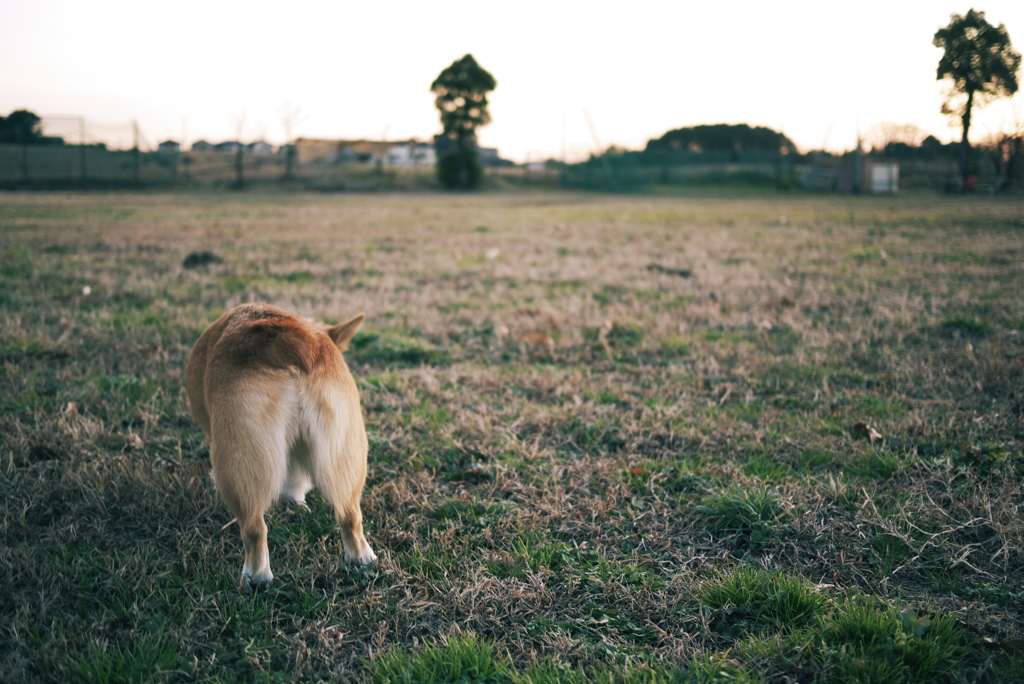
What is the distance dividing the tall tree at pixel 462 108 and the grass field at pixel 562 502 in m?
28.1

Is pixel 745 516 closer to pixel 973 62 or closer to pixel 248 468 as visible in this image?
pixel 248 468

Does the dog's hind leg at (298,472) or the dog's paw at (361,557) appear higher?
the dog's hind leg at (298,472)

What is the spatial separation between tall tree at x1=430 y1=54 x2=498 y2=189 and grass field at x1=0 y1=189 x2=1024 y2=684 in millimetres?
28079

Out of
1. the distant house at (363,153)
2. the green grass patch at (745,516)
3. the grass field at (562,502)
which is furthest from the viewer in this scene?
the distant house at (363,153)

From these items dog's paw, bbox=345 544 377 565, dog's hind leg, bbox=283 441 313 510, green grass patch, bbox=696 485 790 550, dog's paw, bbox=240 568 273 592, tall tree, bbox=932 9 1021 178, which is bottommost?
dog's paw, bbox=240 568 273 592

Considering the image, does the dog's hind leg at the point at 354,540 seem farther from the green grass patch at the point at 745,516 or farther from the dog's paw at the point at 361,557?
the green grass patch at the point at 745,516

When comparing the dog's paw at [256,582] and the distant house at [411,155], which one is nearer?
the dog's paw at [256,582]

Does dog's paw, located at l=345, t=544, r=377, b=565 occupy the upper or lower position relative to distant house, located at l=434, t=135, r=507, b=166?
lower

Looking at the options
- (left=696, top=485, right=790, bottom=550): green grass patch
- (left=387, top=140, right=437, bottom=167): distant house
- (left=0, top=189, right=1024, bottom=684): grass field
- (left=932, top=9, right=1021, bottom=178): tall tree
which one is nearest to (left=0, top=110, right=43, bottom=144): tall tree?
(left=387, top=140, right=437, bottom=167): distant house

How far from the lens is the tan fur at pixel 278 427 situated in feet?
5.47

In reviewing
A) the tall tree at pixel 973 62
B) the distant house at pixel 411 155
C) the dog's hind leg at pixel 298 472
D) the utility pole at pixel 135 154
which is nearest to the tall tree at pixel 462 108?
the distant house at pixel 411 155

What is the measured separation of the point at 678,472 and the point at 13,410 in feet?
11.6

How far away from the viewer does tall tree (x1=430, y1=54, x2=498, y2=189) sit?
32.1 metres

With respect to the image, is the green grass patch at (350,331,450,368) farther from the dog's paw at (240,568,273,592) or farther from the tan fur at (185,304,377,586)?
the dog's paw at (240,568,273,592)
